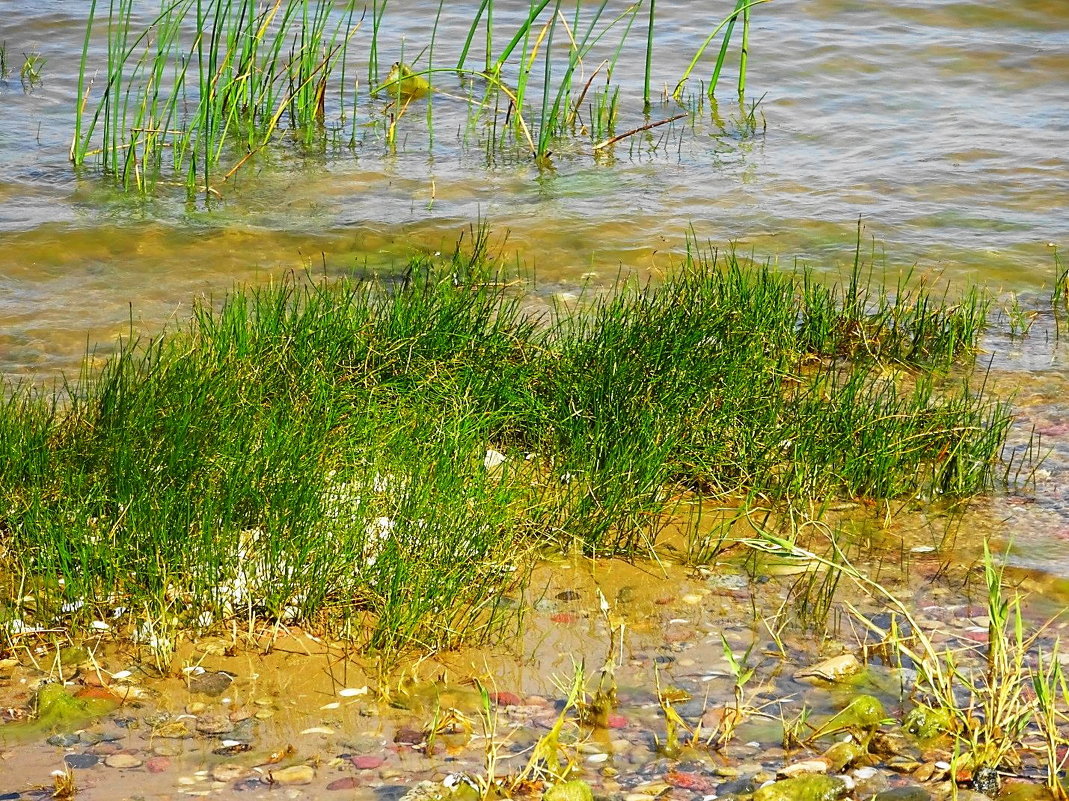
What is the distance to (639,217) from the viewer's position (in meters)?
7.75

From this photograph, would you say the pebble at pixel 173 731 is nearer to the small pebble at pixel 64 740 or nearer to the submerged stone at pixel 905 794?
the small pebble at pixel 64 740

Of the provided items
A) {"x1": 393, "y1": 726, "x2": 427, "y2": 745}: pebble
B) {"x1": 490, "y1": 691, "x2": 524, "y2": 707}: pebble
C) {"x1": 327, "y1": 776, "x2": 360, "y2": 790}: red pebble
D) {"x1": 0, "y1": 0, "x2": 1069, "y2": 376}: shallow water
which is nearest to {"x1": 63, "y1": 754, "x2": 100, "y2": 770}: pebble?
{"x1": 327, "y1": 776, "x2": 360, "y2": 790}: red pebble

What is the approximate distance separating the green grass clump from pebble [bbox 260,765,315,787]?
508mm

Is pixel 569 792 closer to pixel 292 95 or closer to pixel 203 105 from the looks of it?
pixel 203 105

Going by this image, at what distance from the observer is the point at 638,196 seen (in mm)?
8141

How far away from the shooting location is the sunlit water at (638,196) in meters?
6.69

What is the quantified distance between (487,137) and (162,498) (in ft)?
20.0

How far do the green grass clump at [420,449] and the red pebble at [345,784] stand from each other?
0.51m

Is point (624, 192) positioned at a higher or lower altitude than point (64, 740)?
higher

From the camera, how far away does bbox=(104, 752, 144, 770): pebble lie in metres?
2.94

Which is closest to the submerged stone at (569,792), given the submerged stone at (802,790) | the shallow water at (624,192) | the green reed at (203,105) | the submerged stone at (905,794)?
the submerged stone at (802,790)

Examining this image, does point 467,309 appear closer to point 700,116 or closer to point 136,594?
point 136,594

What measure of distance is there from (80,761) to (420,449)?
1.50m

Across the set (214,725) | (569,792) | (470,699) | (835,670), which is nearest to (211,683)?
(214,725)
